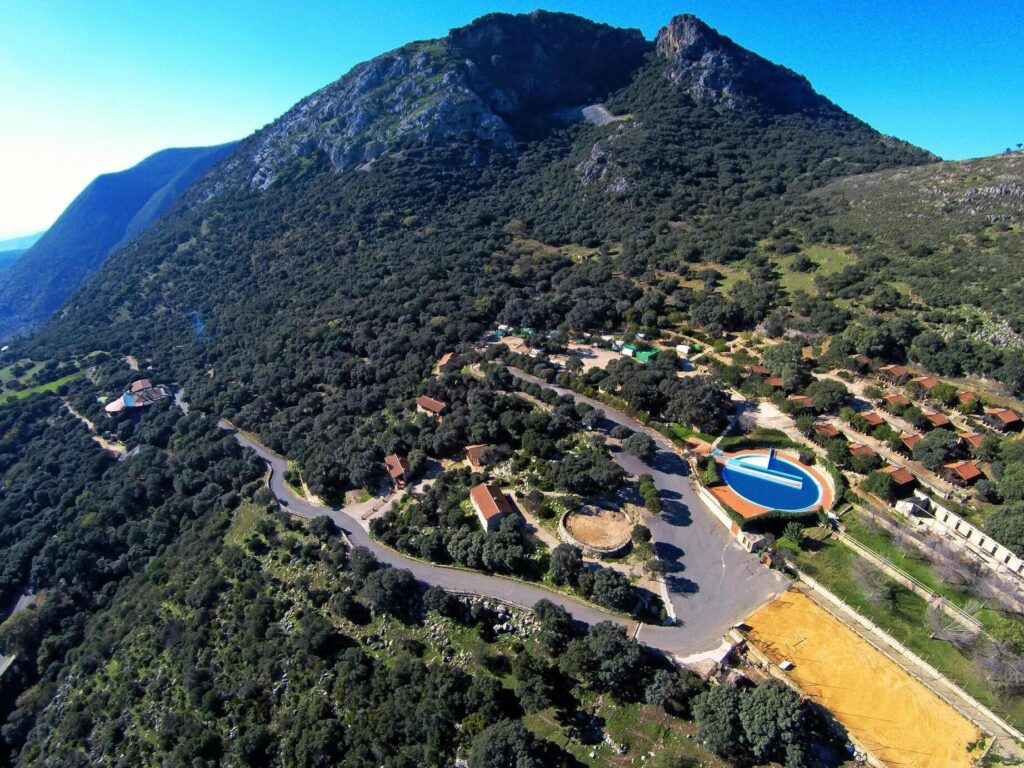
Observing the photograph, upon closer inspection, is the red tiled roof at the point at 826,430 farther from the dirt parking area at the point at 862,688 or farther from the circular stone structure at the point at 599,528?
the circular stone structure at the point at 599,528

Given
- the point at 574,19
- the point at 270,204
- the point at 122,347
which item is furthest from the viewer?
the point at 574,19

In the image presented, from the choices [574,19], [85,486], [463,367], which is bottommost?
[85,486]

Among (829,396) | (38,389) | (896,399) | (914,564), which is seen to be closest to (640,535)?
(914,564)

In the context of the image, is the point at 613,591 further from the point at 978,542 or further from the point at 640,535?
the point at 978,542

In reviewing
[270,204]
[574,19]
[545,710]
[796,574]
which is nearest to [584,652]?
[545,710]

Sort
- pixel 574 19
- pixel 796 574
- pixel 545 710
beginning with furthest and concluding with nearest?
1. pixel 574 19
2. pixel 796 574
3. pixel 545 710

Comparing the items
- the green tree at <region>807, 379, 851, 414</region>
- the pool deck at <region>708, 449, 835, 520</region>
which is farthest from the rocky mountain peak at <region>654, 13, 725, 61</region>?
the pool deck at <region>708, 449, 835, 520</region>

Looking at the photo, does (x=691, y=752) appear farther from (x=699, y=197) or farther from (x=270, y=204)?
(x=270, y=204)
